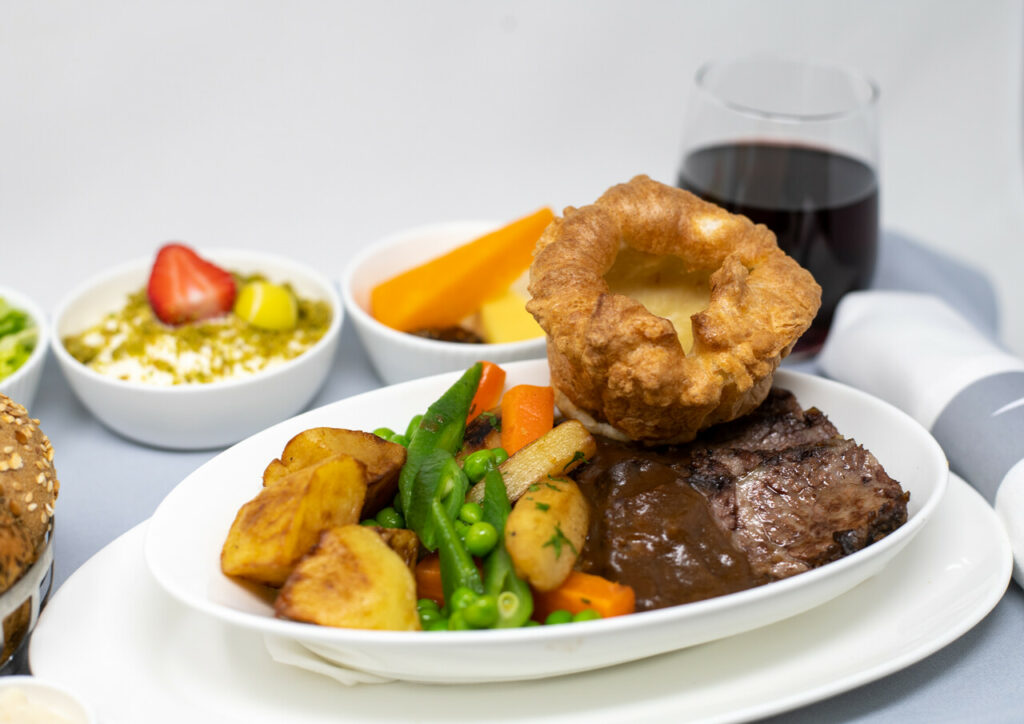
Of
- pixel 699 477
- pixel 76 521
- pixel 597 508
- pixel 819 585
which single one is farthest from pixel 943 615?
pixel 76 521

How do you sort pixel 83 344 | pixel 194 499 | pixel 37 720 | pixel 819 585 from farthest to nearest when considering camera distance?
pixel 83 344 < pixel 194 499 < pixel 819 585 < pixel 37 720

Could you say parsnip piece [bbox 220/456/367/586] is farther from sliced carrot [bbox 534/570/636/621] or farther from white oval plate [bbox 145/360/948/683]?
sliced carrot [bbox 534/570/636/621]

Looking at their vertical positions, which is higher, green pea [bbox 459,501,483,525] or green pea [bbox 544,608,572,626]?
green pea [bbox 459,501,483,525]

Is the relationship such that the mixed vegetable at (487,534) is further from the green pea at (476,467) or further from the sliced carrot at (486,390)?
the sliced carrot at (486,390)

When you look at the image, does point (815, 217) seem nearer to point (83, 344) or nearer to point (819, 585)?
point (819, 585)

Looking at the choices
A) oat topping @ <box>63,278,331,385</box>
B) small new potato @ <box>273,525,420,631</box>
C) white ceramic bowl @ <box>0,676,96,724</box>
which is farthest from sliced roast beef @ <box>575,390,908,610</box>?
oat topping @ <box>63,278,331,385</box>

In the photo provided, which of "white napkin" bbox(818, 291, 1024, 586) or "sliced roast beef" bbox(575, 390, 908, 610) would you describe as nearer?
"sliced roast beef" bbox(575, 390, 908, 610)

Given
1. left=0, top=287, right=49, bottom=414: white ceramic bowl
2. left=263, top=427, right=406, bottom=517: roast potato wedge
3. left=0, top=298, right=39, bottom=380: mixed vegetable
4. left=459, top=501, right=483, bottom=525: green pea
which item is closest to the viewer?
left=459, top=501, right=483, bottom=525: green pea

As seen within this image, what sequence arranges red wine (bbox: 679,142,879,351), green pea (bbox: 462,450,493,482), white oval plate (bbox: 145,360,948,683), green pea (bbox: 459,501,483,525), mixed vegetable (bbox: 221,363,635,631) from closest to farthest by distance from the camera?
1. white oval plate (bbox: 145,360,948,683)
2. mixed vegetable (bbox: 221,363,635,631)
3. green pea (bbox: 459,501,483,525)
4. green pea (bbox: 462,450,493,482)
5. red wine (bbox: 679,142,879,351)
